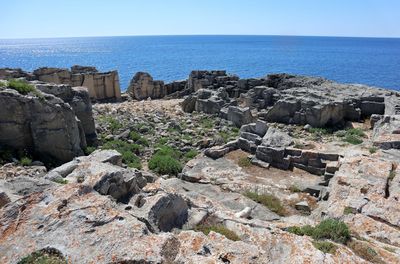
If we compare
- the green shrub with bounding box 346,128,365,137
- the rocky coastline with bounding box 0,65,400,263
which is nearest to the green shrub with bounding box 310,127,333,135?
the rocky coastline with bounding box 0,65,400,263

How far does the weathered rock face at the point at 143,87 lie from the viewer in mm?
31641

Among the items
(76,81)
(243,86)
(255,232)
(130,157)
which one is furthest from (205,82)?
(255,232)

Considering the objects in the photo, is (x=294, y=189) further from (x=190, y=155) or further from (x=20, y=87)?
(x=20, y=87)

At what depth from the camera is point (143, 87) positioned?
31.9 m

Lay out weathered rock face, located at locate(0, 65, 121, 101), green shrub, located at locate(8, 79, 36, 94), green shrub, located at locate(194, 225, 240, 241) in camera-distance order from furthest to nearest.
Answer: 1. weathered rock face, located at locate(0, 65, 121, 101)
2. green shrub, located at locate(8, 79, 36, 94)
3. green shrub, located at locate(194, 225, 240, 241)

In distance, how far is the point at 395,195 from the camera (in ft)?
30.0

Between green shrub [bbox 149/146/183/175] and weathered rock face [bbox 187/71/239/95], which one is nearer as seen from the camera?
green shrub [bbox 149/146/183/175]

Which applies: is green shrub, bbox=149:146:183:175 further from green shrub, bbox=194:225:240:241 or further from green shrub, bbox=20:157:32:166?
green shrub, bbox=194:225:240:241

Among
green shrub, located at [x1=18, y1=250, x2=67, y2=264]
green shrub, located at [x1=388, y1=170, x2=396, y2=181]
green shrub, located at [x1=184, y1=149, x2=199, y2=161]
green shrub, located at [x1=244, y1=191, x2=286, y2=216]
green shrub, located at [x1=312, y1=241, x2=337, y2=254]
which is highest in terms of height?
green shrub, located at [x1=18, y1=250, x2=67, y2=264]

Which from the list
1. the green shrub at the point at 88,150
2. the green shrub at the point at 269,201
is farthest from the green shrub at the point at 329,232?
the green shrub at the point at 88,150

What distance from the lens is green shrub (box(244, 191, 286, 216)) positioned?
10.2m

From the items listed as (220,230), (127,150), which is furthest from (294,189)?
(127,150)

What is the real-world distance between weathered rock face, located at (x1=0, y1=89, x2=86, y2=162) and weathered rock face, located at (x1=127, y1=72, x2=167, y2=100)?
1825 cm

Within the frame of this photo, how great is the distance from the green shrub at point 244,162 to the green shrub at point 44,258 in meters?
9.44
